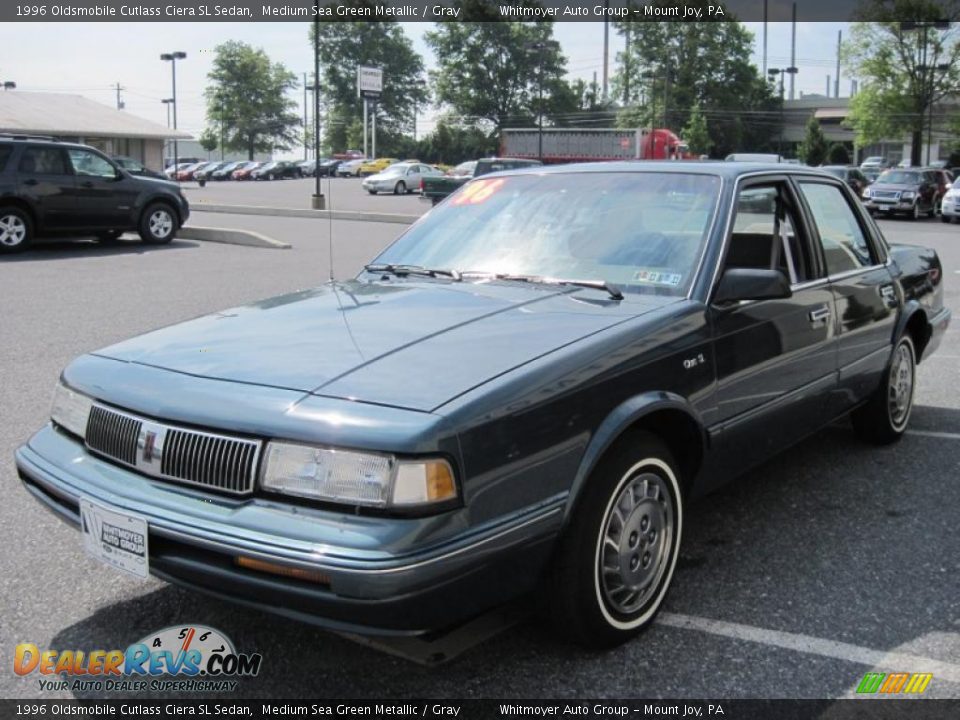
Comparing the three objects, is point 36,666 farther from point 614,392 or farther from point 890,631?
point 890,631

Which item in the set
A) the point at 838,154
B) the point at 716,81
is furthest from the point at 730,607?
the point at 716,81

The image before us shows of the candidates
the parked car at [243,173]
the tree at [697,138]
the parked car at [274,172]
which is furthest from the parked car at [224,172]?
the tree at [697,138]

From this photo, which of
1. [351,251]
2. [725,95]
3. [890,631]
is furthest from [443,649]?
[725,95]

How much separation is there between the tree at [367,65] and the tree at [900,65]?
6174 cm

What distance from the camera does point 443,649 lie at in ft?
9.83

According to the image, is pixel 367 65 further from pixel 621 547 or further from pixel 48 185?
pixel 621 547

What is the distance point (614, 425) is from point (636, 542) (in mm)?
434

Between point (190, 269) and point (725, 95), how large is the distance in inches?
3202

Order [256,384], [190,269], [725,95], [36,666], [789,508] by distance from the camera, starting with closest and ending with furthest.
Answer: [256,384]
[36,666]
[789,508]
[190,269]
[725,95]

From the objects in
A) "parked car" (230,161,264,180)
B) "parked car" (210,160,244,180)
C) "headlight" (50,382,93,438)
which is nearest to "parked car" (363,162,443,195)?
"parked car" (230,161,264,180)

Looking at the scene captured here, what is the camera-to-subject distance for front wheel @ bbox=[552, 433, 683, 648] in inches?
111

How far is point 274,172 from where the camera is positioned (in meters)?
69.6

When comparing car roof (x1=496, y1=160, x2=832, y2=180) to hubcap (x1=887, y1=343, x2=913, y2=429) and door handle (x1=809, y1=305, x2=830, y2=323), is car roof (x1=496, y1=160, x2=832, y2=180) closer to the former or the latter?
door handle (x1=809, y1=305, x2=830, y2=323)

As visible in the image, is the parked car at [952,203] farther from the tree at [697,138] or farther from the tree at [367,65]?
the tree at [367,65]
